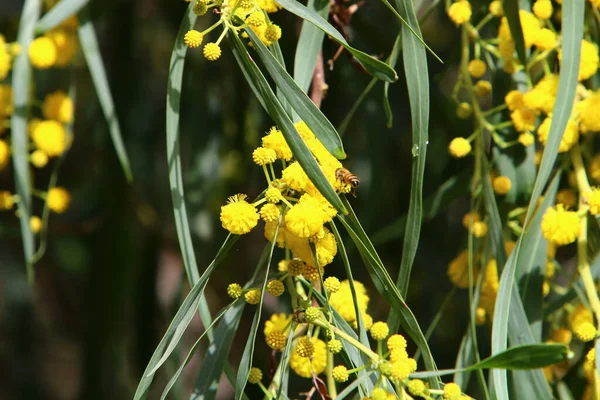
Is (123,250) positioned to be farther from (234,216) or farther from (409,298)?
(234,216)

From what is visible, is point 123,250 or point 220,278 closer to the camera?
point 123,250

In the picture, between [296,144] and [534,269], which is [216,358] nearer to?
[296,144]

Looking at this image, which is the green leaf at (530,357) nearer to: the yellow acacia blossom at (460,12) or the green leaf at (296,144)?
the green leaf at (296,144)

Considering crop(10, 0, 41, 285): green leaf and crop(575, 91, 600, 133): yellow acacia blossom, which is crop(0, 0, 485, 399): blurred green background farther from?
crop(575, 91, 600, 133): yellow acacia blossom

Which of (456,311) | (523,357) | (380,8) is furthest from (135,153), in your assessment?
(523,357)

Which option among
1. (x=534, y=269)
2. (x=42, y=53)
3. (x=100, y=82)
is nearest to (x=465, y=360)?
(x=534, y=269)

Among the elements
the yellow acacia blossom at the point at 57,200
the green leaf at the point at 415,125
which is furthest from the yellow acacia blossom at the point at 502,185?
the yellow acacia blossom at the point at 57,200
